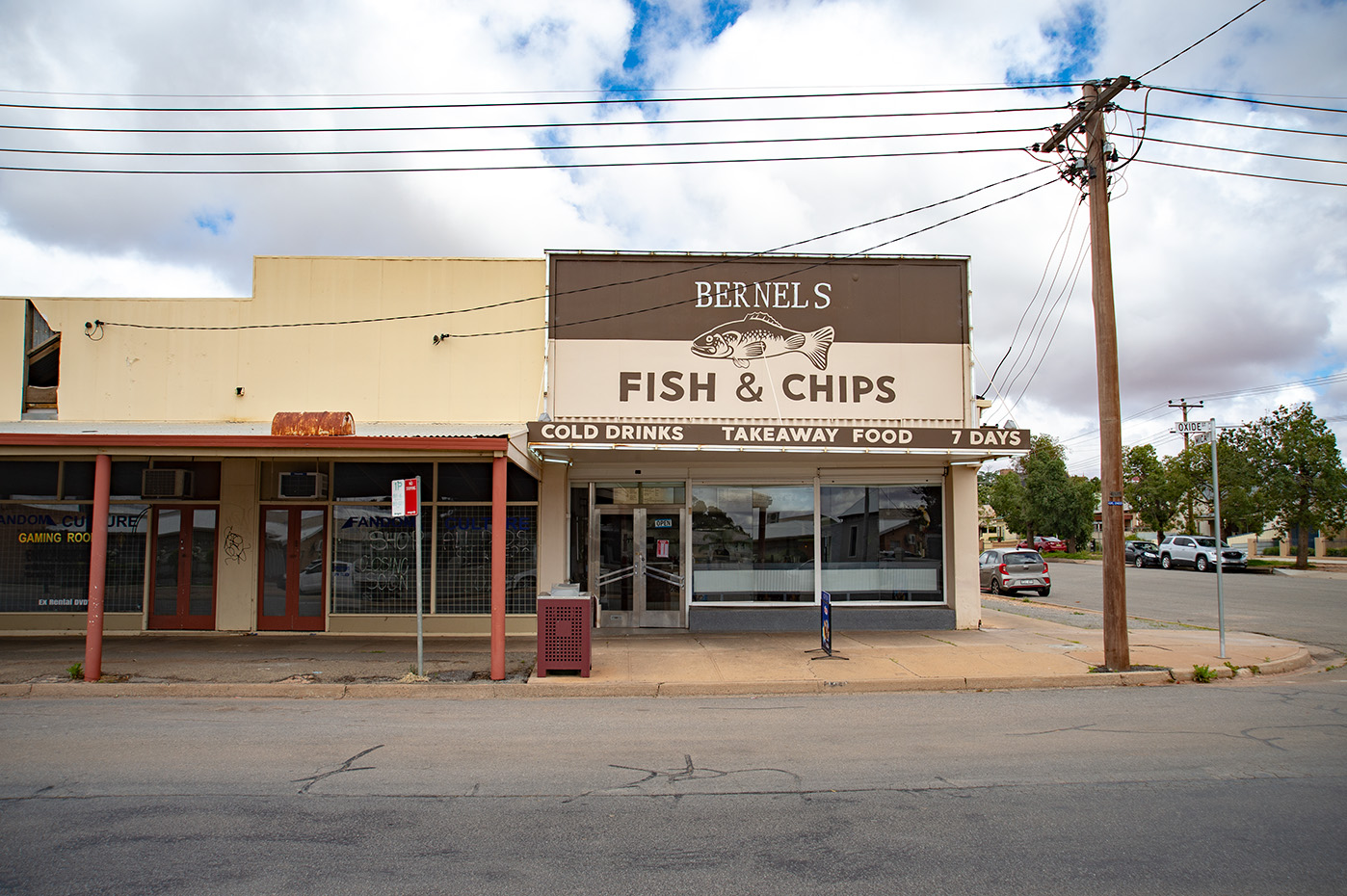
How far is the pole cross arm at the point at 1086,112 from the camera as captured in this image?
1079 cm

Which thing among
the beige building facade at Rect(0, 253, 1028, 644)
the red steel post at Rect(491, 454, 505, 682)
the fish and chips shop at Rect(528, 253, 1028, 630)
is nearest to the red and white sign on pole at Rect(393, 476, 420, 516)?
the red steel post at Rect(491, 454, 505, 682)

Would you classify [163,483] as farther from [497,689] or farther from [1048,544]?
[1048,544]

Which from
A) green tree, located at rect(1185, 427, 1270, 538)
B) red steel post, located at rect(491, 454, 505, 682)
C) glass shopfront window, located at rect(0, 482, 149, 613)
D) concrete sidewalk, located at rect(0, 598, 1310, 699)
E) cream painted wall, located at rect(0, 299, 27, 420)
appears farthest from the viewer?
green tree, located at rect(1185, 427, 1270, 538)

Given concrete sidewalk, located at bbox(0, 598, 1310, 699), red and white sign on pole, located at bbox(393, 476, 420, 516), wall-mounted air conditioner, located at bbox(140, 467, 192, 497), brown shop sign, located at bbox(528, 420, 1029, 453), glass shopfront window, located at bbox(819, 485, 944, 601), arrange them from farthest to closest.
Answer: glass shopfront window, located at bbox(819, 485, 944, 601) < wall-mounted air conditioner, located at bbox(140, 467, 192, 497) < brown shop sign, located at bbox(528, 420, 1029, 453) < red and white sign on pole, located at bbox(393, 476, 420, 516) < concrete sidewalk, located at bbox(0, 598, 1310, 699)

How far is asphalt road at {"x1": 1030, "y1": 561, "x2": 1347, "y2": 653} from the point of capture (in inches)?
613

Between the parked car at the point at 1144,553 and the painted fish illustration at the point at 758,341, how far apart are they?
3378 cm

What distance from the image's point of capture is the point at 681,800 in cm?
566

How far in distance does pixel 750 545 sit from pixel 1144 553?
1385 inches

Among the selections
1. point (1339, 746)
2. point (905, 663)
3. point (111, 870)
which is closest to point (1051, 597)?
point (905, 663)

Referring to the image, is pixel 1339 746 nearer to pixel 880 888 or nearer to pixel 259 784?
pixel 880 888

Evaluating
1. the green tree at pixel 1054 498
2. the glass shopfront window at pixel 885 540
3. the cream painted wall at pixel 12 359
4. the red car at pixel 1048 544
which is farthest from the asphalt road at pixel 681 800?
the red car at pixel 1048 544

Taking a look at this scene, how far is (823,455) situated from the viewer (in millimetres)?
14500

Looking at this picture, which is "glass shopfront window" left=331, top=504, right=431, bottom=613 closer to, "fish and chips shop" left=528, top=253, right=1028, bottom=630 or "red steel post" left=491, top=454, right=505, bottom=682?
"fish and chips shop" left=528, top=253, right=1028, bottom=630

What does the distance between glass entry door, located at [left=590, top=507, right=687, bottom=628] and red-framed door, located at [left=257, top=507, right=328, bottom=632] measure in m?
4.81
